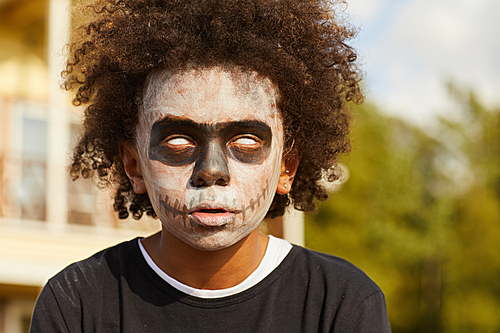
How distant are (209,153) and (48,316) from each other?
2.87 ft

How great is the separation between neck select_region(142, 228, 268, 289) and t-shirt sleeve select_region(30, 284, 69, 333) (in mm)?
424

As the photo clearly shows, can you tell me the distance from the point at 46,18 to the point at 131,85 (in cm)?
861

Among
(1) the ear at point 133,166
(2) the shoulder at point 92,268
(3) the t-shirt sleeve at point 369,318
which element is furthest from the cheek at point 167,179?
(3) the t-shirt sleeve at point 369,318

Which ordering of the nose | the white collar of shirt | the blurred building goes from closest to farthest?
the nose
the white collar of shirt
the blurred building

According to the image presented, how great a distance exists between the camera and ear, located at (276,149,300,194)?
2676mm

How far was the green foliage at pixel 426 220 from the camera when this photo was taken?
2128 centimetres

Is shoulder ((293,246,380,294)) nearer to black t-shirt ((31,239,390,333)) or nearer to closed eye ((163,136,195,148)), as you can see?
black t-shirt ((31,239,390,333))

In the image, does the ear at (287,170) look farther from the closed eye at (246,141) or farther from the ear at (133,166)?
the ear at (133,166)

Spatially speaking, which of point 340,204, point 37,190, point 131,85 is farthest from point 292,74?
point 340,204

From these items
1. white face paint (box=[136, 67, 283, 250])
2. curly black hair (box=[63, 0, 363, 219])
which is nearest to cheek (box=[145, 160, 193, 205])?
white face paint (box=[136, 67, 283, 250])

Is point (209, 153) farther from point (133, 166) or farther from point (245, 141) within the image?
point (133, 166)

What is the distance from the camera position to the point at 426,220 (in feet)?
82.8

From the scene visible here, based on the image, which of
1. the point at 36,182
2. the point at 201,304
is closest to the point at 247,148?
the point at 201,304

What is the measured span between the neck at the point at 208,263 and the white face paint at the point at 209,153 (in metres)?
0.15
